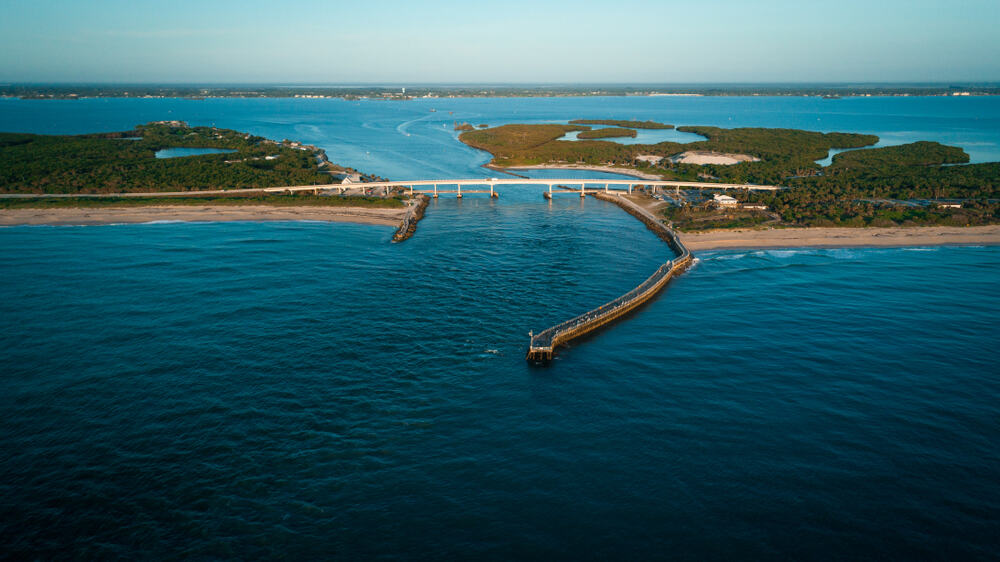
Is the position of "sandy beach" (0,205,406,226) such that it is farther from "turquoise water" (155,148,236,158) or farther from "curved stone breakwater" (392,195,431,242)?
"turquoise water" (155,148,236,158)

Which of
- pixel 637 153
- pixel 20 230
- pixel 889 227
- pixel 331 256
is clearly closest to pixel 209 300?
pixel 331 256

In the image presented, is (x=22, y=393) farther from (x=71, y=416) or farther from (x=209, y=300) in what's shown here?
(x=209, y=300)

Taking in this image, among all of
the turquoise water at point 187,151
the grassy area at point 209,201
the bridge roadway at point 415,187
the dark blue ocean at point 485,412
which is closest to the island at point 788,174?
the bridge roadway at point 415,187

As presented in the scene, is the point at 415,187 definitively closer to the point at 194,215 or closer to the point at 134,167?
the point at 194,215

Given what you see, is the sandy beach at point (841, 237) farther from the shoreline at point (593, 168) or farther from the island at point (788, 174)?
the shoreline at point (593, 168)

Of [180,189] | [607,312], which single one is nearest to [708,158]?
[607,312]

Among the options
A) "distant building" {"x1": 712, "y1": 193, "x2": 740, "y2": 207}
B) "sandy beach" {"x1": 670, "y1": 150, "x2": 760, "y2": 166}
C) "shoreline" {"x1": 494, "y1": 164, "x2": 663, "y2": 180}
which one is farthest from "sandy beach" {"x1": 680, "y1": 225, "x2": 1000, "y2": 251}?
"sandy beach" {"x1": 670, "y1": 150, "x2": 760, "y2": 166}
